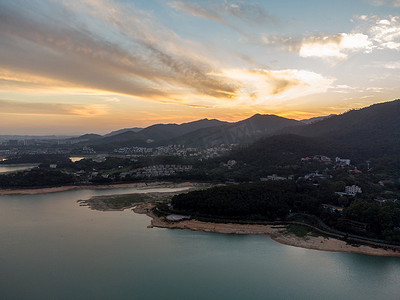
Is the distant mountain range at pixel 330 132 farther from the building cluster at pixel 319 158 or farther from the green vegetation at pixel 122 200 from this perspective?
the green vegetation at pixel 122 200

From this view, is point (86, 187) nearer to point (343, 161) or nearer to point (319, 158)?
point (319, 158)

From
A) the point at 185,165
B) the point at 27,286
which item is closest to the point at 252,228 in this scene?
the point at 27,286

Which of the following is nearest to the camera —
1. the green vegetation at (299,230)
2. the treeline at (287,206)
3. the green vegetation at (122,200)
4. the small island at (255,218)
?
the small island at (255,218)

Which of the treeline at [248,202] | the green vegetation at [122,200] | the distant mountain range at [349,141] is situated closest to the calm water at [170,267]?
the treeline at [248,202]

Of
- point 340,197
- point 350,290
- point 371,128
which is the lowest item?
point 350,290

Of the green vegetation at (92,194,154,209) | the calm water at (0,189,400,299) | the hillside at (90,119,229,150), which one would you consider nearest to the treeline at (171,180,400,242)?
the calm water at (0,189,400,299)

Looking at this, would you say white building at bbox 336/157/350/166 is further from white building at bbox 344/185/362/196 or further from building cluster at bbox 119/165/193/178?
building cluster at bbox 119/165/193/178

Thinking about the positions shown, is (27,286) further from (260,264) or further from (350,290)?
(350,290)
